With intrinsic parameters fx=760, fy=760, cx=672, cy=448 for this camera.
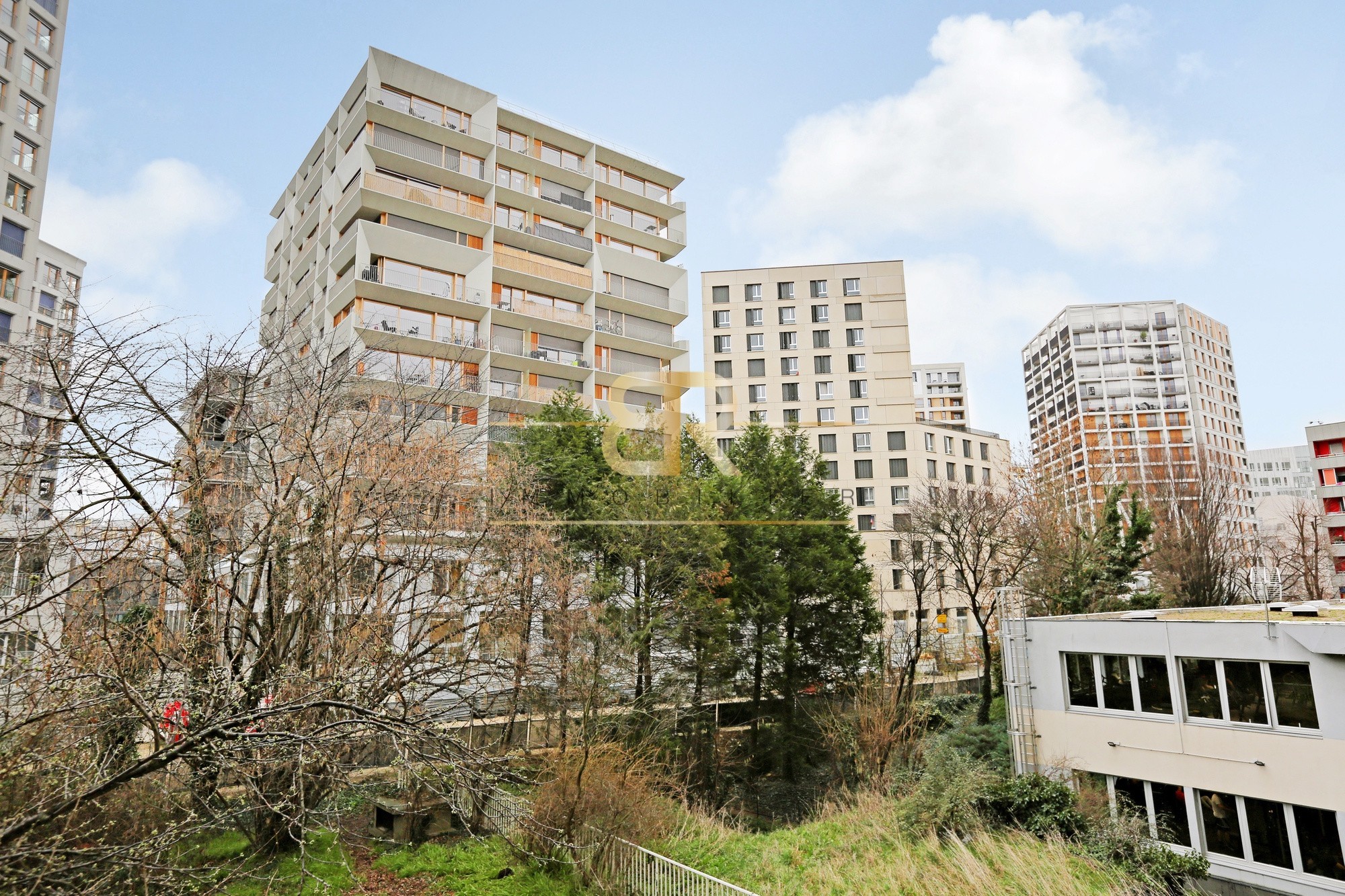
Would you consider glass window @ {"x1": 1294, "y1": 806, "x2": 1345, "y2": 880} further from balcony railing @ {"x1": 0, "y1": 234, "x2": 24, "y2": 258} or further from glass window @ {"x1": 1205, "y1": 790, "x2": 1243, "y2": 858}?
balcony railing @ {"x1": 0, "y1": 234, "x2": 24, "y2": 258}

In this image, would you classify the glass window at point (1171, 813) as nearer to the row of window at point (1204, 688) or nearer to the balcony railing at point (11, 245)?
the row of window at point (1204, 688)

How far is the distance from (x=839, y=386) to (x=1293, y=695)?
2740 cm

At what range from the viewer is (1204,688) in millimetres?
12242

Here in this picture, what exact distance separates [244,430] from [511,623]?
5.40 metres

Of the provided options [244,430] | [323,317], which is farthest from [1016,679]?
[323,317]

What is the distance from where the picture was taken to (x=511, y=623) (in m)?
13.4

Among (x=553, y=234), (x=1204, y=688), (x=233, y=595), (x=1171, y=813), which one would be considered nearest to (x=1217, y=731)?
(x=1204, y=688)

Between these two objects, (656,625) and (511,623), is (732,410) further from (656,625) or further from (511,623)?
A: (511,623)

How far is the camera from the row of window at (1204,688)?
11.3 metres

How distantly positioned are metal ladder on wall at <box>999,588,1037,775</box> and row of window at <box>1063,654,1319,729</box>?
810mm

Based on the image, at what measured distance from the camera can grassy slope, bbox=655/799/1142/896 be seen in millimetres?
9797

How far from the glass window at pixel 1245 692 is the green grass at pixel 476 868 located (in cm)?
1033

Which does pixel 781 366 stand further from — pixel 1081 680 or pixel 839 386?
pixel 1081 680

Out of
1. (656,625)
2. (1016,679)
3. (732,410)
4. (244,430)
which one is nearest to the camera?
(244,430)
